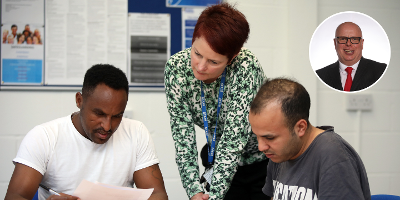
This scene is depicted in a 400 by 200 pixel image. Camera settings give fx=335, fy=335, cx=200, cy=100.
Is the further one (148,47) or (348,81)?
(148,47)

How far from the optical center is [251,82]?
4.55 feet

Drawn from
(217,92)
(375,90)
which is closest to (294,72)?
(375,90)

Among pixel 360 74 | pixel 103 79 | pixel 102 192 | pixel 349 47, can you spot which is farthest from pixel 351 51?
pixel 102 192

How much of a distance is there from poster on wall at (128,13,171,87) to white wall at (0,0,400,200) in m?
0.12

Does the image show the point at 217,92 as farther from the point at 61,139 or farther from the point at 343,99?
the point at 343,99

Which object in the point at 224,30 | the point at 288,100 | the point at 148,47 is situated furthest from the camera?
the point at 148,47

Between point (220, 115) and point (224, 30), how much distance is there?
405mm

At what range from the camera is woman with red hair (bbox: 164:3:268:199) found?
51.0 inches

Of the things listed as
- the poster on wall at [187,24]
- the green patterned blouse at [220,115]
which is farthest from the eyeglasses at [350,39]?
the poster on wall at [187,24]

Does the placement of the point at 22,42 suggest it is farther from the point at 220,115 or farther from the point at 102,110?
the point at 220,115

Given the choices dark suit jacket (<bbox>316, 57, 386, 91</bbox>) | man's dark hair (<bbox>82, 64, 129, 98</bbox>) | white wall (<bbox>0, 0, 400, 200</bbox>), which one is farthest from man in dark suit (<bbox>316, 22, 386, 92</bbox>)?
white wall (<bbox>0, 0, 400, 200</bbox>)

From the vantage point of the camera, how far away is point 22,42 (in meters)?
2.29

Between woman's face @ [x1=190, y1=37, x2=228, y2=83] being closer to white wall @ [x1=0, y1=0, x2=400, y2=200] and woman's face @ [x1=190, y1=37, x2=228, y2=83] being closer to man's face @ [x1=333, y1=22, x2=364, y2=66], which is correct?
man's face @ [x1=333, y1=22, x2=364, y2=66]

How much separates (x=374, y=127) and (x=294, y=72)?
811 mm
